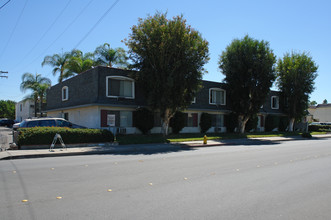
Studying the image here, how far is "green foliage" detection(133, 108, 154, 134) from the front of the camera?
74.7 ft

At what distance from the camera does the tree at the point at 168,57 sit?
1927cm

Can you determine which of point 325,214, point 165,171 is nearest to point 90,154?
point 165,171

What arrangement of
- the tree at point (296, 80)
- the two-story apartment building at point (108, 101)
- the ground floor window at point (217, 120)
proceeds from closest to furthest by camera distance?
the two-story apartment building at point (108, 101) → the ground floor window at point (217, 120) → the tree at point (296, 80)

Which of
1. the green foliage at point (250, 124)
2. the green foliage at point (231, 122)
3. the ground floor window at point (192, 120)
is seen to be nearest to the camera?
the ground floor window at point (192, 120)

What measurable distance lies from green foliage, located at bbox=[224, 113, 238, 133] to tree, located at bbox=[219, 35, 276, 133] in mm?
1766

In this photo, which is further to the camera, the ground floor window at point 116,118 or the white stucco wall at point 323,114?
the white stucco wall at point 323,114

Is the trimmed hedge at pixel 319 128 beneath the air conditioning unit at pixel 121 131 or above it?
beneath

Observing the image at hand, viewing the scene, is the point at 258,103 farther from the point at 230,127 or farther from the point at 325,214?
the point at 325,214

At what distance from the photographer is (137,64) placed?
21000mm

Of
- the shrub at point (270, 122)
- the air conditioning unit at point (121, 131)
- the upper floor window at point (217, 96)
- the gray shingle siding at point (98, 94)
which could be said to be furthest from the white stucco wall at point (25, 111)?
the shrub at point (270, 122)

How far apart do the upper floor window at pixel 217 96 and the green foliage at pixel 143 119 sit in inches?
345

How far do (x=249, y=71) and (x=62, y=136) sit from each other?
19411mm

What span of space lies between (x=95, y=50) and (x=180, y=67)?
17.6 m

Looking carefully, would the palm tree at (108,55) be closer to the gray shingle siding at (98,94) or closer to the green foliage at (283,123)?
the gray shingle siding at (98,94)
